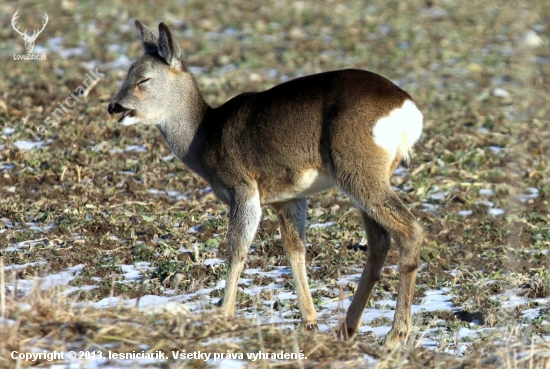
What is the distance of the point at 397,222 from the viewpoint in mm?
5930

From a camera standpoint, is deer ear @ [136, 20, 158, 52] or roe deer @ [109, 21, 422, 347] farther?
deer ear @ [136, 20, 158, 52]

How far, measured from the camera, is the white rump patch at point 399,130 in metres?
6.03

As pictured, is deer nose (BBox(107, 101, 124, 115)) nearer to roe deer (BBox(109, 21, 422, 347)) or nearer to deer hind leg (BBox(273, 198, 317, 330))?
roe deer (BBox(109, 21, 422, 347))

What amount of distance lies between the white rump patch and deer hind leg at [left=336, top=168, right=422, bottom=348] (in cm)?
20

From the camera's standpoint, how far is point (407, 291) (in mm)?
5910

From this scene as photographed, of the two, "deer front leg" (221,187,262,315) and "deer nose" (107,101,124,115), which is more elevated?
"deer nose" (107,101,124,115)

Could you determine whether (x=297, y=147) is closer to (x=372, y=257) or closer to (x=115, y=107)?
(x=372, y=257)

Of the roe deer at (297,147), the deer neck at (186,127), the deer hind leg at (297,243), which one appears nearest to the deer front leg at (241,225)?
the roe deer at (297,147)

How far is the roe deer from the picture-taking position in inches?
235

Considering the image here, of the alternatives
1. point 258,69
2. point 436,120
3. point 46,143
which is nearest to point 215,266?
point 46,143

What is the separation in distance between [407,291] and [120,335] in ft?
7.45

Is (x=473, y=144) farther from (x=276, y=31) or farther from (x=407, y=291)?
(x=276, y=31)

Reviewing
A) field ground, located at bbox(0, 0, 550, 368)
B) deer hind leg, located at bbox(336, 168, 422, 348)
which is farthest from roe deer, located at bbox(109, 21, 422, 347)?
field ground, located at bbox(0, 0, 550, 368)

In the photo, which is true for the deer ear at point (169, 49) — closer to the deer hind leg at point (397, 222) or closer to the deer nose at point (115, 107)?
the deer nose at point (115, 107)
